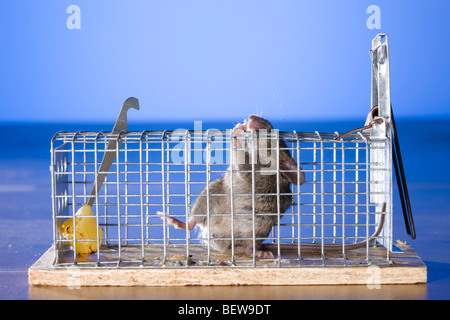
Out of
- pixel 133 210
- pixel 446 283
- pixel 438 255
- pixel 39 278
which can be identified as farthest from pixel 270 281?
pixel 133 210

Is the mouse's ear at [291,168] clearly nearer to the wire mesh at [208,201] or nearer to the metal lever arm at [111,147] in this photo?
the wire mesh at [208,201]

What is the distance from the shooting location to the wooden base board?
9.31 feet

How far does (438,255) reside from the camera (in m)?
3.62

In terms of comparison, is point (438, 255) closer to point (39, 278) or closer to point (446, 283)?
point (446, 283)

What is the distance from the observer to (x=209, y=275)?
9.33ft

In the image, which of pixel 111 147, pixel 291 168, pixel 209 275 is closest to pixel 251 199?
pixel 291 168

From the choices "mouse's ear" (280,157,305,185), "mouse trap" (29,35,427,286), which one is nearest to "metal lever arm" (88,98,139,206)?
"mouse trap" (29,35,427,286)

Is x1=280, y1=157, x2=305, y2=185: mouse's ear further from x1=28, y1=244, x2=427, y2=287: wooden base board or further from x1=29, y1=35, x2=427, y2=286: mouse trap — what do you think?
x1=28, y1=244, x2=427, y2=287: wooden base board

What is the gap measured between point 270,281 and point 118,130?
1.11 m

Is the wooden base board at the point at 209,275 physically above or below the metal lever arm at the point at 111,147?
below

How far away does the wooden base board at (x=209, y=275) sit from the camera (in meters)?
2.84

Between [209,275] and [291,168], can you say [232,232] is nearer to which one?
[209,275]

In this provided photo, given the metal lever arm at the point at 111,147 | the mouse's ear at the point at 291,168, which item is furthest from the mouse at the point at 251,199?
the metal lever arm at the point at 111,147

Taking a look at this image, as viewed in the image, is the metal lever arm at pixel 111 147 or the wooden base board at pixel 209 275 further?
the metal lever arm at pixel 111 147
